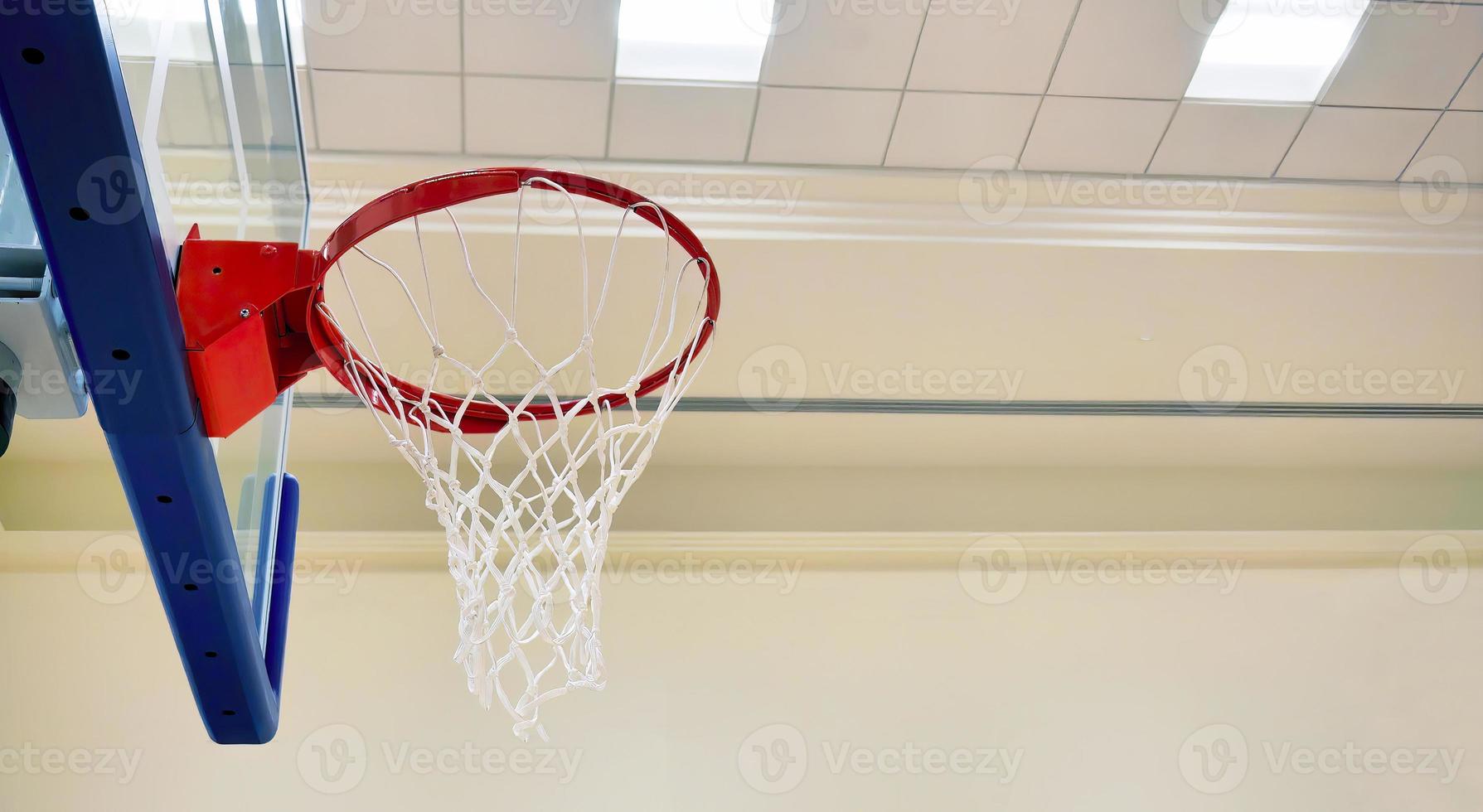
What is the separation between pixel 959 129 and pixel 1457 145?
130 cm

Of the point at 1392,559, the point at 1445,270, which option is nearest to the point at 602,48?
the point at 1445,270

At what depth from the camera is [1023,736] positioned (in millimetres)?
2889

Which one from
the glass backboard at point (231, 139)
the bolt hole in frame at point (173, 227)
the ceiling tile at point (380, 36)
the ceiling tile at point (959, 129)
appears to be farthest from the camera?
the ceiling tile at point (959, 129)

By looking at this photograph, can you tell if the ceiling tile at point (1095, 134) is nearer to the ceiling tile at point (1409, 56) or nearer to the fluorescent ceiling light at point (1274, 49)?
the fluorescent ceiling light at point (1274, 49)

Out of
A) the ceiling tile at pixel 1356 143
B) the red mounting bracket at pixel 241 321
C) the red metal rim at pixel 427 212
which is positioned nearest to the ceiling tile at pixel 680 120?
the red metal rim at pixel 427 212

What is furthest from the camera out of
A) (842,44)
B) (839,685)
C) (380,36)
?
(839,685)

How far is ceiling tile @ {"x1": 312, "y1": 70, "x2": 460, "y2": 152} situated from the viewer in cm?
246

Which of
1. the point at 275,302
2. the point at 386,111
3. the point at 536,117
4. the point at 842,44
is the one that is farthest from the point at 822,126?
the point at 275,302

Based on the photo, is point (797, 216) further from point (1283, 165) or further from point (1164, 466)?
point (1164, 466)

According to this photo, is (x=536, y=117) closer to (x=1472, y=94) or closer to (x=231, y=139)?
(x=231, y=139)

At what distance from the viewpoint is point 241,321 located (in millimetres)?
1316

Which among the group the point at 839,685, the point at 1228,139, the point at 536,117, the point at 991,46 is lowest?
the point at 839,685

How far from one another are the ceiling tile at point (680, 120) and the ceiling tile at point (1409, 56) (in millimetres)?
1440

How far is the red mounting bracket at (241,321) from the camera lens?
4.19 feet
